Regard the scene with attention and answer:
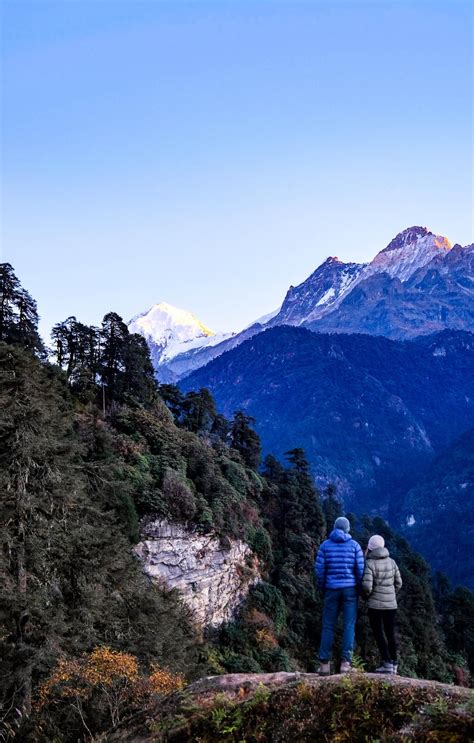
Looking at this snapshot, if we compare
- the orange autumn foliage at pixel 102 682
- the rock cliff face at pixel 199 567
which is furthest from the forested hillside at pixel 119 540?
→ the rock cliff face at pixel 199 567

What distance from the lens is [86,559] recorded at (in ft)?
53.0

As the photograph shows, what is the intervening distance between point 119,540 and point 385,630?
12422mm

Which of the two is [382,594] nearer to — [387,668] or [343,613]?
[343,613]

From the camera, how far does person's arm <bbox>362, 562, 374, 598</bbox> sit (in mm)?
7848

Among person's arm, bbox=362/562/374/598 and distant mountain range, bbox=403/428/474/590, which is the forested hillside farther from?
distant mountain range, bbox=403/428/474/590

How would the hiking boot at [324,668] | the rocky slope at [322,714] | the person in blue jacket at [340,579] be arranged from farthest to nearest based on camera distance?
the person in blue jacket at [340,579]
the hiking boot at [324,668]
the rocky slope at [322,714]

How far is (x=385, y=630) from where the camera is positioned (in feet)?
26.8

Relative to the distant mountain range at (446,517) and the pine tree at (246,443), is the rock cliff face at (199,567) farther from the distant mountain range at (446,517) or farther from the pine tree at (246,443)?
the distant mountain range at (446,517)

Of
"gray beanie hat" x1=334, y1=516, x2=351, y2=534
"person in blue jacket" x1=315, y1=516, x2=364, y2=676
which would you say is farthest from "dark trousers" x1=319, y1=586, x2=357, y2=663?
"gray beanie hat" x1=334, y1=516, x2=351, y2=534

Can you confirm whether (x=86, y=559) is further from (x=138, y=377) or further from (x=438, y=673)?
(x=438, y=673)

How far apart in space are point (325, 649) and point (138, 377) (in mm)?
41714

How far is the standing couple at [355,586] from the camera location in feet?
26.0

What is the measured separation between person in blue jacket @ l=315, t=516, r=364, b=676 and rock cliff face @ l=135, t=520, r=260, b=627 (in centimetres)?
2517

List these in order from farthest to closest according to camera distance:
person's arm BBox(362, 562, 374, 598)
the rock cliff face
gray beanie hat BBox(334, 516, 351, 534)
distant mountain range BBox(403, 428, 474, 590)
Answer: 1. distant mountain range BBox(403, 428, 474, 590)
2. the rock cliff face
3. gray beanie hat BBox(334, 516, 351, 534)
4. person's arm BBox(362, 562, 374, 598)
